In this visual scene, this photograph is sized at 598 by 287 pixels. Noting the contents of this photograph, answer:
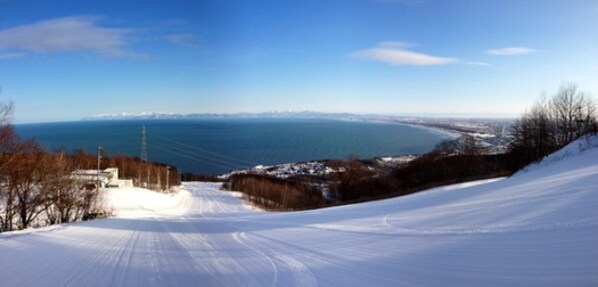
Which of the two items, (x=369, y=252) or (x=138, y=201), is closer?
(x=369, y=252)

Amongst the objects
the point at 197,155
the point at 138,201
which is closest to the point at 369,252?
the point at 138,201

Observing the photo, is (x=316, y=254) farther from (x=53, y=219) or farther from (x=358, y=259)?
(x=53, y=219)

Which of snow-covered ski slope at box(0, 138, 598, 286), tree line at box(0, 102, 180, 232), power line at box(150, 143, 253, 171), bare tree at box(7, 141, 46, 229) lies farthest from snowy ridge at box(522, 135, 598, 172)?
power line at box(150, 143, 253, 171)

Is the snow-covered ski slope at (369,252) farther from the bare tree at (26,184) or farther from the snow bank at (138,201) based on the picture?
the snow bank at (138,201)

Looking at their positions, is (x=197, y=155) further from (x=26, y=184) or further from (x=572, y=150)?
(x=572, y=150)

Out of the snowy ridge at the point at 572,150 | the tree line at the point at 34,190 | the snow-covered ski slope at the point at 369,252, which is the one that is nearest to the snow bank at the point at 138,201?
the tree line at the point at 34,190

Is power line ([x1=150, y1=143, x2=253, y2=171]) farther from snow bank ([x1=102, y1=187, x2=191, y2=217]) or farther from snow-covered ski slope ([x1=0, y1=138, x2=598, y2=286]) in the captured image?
snow-covered ski slope ([x1=0, y1=138, x2=598, y2=286])

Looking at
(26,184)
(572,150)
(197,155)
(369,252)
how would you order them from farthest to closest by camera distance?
(197,155) < (26,184) < (572,150) < (369,252)

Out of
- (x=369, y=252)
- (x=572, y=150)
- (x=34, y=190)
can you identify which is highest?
(x=572, y=150)
